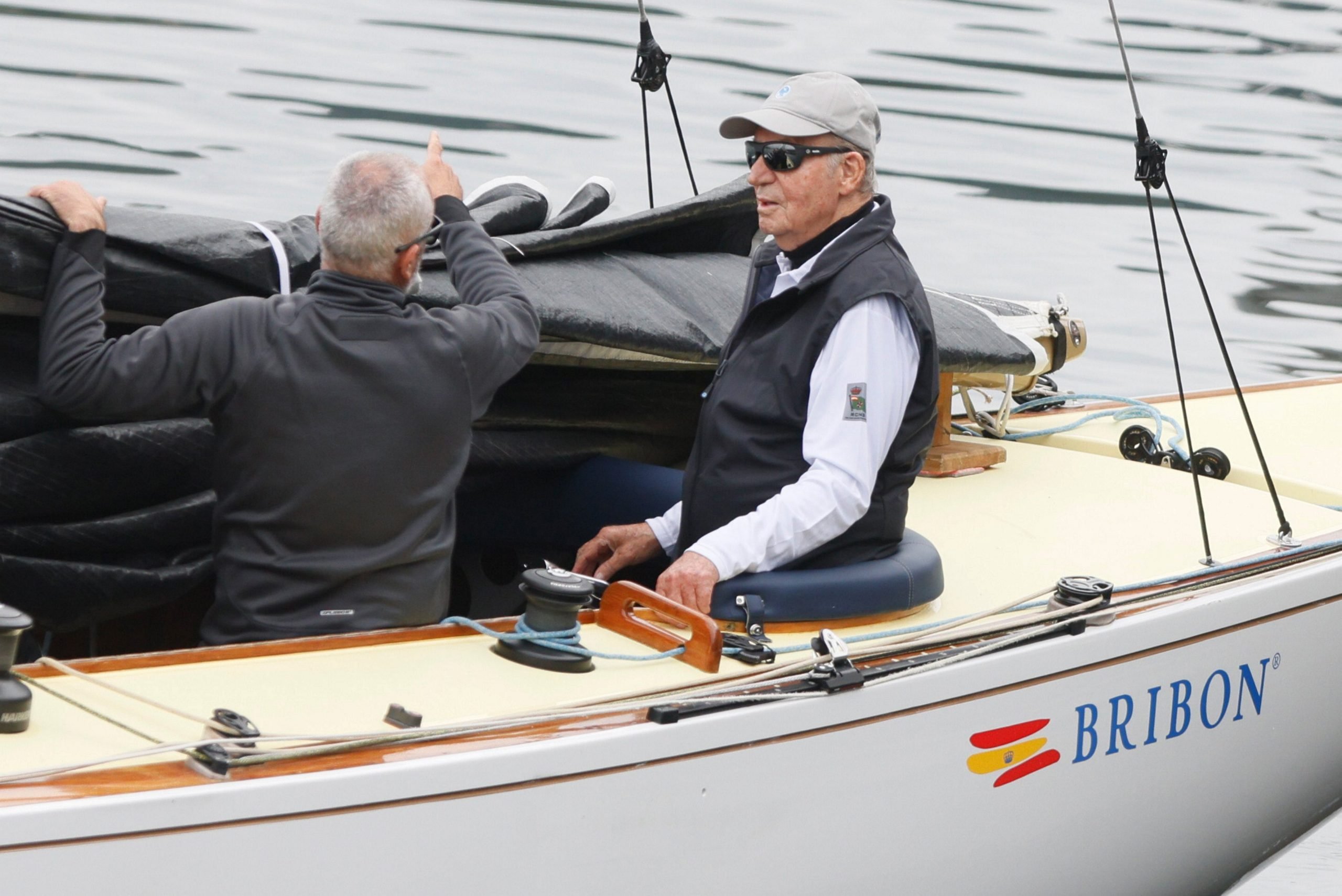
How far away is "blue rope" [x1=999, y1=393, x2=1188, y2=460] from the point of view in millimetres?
4499

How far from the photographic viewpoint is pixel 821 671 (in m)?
2.56

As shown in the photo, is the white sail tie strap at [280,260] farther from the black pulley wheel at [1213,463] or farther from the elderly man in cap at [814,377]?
A: the black pulley wheel at [1213,463]

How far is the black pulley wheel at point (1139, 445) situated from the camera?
441cm

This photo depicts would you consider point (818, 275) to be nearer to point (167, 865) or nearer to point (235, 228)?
point (235, 228)

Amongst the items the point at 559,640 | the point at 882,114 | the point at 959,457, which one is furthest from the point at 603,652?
the point at 882,114

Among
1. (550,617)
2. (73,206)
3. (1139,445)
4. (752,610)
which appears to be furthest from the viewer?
(1139,445)

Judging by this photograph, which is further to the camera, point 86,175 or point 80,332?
point 86,175

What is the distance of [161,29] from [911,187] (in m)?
6.49

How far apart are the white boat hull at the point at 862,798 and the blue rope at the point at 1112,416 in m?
0.96

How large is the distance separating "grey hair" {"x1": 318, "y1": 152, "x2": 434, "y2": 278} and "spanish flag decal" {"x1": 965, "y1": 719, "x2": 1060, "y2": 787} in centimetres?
131

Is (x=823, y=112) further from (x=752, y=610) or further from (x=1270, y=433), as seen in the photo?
(x=1270, y=433)

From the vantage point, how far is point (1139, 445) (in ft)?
14.5

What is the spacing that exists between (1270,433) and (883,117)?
28.3 ft

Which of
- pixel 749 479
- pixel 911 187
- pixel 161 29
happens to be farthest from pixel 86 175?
pixel 749 479
